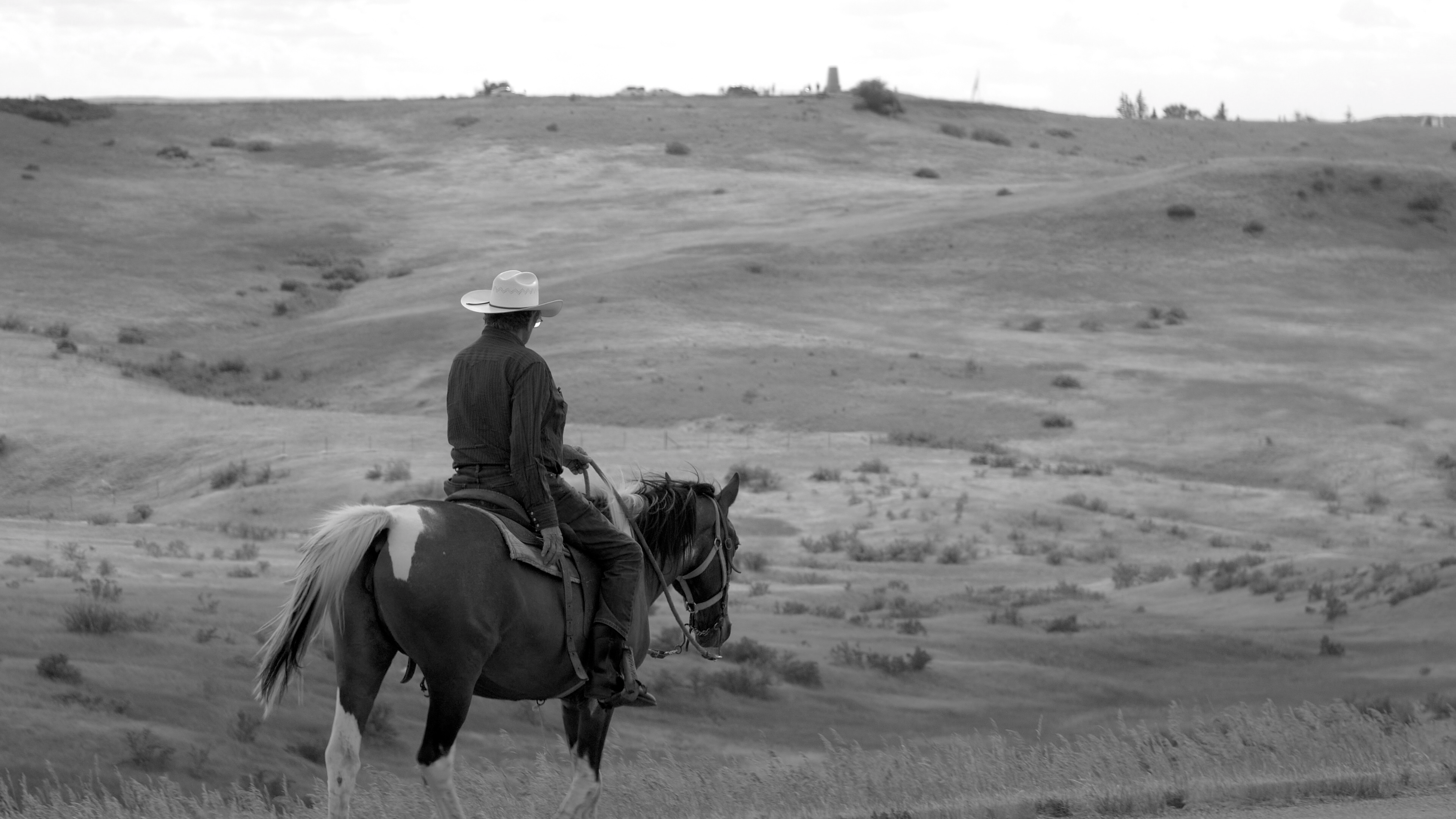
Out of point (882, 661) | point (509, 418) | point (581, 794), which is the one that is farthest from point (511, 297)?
point (882, 661)

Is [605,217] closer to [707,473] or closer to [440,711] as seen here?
[707,473]

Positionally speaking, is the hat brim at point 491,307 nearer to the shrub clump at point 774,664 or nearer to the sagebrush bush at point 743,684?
the sagebrush bush at point 743,684

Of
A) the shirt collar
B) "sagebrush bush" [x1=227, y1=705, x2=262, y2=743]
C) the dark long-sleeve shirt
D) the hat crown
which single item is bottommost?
"sagebrush bush" [x1=227, y1=705, x2=262, y2=743]

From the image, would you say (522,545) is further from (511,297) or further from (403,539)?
(511,297)

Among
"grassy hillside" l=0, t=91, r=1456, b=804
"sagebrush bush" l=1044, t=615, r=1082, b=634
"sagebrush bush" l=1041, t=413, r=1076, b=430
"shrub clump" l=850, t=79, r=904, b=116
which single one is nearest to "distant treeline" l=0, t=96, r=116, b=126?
"grassy hillside" l=0, t=91, r=1456, b=804

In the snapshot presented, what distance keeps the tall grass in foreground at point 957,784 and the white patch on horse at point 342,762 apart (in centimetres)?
143

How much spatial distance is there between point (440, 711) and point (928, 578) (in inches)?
682

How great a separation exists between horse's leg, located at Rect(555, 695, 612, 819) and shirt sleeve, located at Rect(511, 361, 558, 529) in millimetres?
1050

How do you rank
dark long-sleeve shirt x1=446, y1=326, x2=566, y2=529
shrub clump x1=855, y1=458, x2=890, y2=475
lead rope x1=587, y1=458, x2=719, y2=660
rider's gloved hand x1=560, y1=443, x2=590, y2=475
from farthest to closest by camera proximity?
shrub clump x1=855, y1=458, x2=890, y2=475 < lead rope x1=587, y1=458, x2=719, y2=660 < rider's gloved hand x1=560, y1=443, x2=590, y2=475 < dark long-sleeve shirt x1=446, y1=326, x2=566, y2=529

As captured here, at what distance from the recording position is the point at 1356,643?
18.5 meters

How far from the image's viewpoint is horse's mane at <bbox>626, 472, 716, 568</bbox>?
27.8 feet

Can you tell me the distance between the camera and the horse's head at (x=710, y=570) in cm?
877

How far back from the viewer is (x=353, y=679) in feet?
22.1

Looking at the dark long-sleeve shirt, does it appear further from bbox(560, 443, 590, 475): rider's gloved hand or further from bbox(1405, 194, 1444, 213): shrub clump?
bbox(1405, 194, 1444, 213): shrub clump
